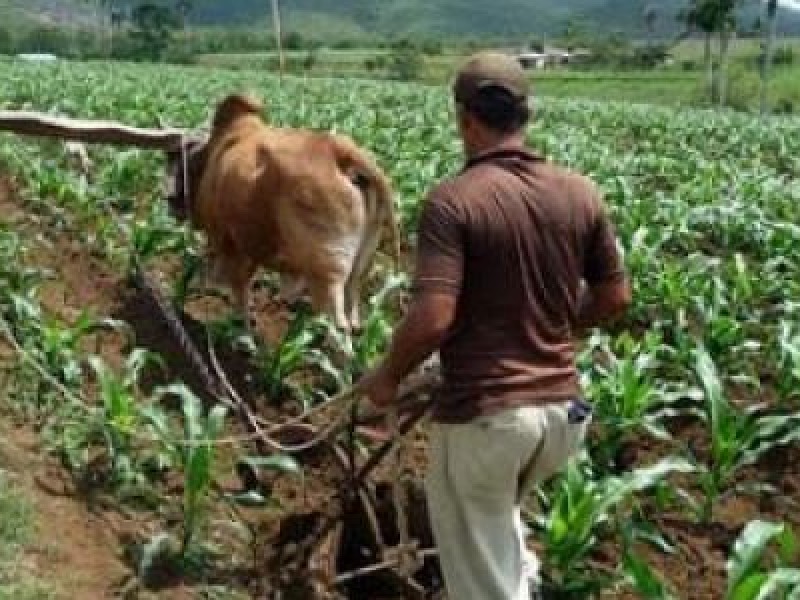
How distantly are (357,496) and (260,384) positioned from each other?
6.52 ft

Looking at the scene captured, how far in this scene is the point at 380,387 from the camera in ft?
14.8

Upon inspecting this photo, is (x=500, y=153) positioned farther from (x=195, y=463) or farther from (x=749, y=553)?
(x=195, y=463)

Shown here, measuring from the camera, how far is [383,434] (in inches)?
258

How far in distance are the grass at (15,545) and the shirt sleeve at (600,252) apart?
2094 mm

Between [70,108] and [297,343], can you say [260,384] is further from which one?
[70,108]

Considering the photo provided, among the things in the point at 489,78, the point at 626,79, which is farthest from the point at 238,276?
the point at 626,79

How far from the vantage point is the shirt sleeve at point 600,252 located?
15.1 ft

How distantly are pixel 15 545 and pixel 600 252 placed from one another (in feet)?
7.58

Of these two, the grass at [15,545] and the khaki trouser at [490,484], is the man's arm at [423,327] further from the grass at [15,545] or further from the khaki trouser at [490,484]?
the grass at [15,545]

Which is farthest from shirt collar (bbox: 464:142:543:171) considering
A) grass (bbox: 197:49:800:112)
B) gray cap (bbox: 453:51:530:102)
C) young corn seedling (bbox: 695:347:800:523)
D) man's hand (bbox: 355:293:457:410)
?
grass (bbox: 197:49:800:112)

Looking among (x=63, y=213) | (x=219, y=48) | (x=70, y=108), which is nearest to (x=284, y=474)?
(x=63, y=213)

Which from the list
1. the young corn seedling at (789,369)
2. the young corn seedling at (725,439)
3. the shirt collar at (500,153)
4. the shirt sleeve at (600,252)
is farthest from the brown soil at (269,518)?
the shirt collar at (500,153)

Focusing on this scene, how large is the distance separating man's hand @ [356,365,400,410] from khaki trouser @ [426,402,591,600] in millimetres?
171

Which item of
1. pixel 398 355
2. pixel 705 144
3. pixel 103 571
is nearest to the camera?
pixel 398 355
